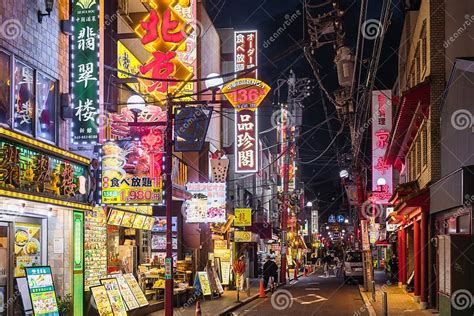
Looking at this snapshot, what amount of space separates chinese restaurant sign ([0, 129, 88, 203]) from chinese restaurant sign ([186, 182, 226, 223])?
11.5m

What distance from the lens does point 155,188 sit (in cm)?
1908

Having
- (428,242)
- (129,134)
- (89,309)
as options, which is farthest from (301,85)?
(89,309)

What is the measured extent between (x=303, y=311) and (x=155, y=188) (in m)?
9.17

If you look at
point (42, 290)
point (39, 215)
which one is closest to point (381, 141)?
point (39, 215)

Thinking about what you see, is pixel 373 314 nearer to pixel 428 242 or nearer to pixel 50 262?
pixel 428 242

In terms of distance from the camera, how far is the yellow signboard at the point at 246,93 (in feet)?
80.7

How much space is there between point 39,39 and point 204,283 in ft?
54.1

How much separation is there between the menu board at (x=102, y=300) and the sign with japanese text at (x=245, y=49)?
55.3 ft

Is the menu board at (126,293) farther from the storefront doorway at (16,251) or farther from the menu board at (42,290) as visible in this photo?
the menu board at (42,290)

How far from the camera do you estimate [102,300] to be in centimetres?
1827

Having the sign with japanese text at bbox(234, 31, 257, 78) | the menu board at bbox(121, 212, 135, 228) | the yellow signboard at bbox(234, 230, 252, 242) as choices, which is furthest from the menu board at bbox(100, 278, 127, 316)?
the yellow signboard at bbox(234, 230, 252, 242)

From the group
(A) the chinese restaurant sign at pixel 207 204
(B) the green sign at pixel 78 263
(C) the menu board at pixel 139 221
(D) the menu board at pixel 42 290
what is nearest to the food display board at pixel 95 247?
(B) the green sign at pixel 78 263

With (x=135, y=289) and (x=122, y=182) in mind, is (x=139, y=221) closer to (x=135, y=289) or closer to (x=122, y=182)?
(x=135, y=289)

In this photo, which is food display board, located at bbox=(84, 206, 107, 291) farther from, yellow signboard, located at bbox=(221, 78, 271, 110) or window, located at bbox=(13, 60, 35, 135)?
yellow signboard, located at bbox=(221, 78, 271, 110)
